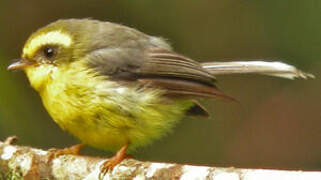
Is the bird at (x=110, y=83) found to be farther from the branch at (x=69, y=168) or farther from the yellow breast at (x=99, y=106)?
the branch at (x=69, y=168)

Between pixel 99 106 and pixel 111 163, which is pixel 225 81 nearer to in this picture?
pixel 99 106

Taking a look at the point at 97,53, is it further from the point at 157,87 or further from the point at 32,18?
the point at 32,18

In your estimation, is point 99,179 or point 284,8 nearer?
point 99,179

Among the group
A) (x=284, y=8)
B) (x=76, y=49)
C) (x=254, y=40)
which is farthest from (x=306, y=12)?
(x=76, y=49)

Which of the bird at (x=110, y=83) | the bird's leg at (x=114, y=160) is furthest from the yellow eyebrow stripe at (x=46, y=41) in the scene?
the bird's leg at (x=114, y=160)

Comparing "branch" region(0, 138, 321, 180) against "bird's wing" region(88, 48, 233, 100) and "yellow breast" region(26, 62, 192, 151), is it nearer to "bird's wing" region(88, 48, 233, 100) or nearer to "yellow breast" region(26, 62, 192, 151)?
"yellow breast" region(26, 62, 192, 151)

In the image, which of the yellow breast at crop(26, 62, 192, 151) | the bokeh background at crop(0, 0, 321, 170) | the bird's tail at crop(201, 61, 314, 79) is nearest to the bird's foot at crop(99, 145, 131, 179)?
the yellow breast at crop(26, 62, 192, 151)

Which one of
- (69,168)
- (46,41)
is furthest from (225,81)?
(69,168)
